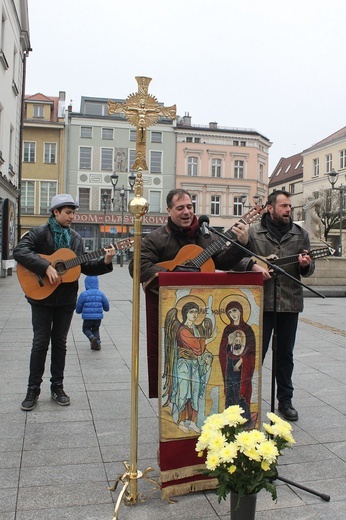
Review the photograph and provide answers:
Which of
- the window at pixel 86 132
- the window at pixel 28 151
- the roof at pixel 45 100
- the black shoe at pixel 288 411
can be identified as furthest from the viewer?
the window at pixel 86 132

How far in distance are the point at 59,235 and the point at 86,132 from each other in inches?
1847

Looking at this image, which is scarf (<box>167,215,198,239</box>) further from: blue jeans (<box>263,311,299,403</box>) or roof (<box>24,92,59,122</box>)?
roof (<box>24,92,59,122</box>)

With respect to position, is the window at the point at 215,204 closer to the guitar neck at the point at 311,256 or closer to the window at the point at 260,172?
the window at the point at 260,172

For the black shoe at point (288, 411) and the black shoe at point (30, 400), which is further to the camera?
the black shoe at point (30, 400)

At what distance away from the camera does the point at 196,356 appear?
9.67 feet

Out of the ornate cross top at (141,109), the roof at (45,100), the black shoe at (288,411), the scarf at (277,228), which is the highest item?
the roof at (45,100)

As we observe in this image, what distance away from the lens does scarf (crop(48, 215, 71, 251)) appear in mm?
4566

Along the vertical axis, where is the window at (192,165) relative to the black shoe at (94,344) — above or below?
above

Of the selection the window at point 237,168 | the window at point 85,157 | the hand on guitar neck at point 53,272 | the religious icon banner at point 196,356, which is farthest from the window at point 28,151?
the religious icon banner at point 196,356

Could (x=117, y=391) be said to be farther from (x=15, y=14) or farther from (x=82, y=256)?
(x=15, y=14)

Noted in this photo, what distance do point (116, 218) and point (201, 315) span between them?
46.3m

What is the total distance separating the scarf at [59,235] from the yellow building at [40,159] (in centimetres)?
4390

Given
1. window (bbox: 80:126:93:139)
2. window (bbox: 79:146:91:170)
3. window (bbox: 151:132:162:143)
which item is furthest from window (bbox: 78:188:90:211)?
window (bbox: 151:132:162:143)

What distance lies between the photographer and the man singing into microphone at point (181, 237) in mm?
3438
